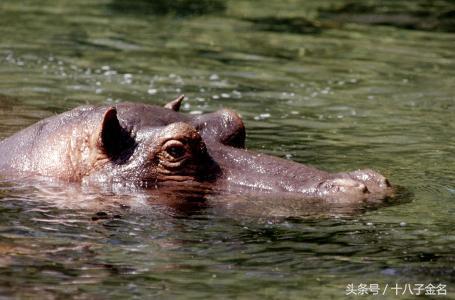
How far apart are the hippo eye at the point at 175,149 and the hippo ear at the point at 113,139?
32 centimetres

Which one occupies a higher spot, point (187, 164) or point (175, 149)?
point (175, 149)

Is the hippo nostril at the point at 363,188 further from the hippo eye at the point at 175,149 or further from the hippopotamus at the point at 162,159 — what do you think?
the hippo eye at the point at 175,149

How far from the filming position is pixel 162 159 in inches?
336

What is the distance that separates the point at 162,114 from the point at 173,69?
270 inches

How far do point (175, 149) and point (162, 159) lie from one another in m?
0.15

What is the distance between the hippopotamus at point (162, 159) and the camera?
8430 mm

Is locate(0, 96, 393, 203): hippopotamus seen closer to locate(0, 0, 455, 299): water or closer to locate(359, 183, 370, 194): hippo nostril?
locate(359, 183, 370, 194): hippo nostril

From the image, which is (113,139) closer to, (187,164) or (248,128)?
(187,164)

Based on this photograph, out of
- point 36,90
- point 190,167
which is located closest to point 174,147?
point 190,167

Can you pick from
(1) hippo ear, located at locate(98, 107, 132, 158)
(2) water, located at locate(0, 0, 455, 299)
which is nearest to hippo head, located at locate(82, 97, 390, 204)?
(1) hippo ear, located at locate(98, 107, 132, 158)

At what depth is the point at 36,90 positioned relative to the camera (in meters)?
13.7

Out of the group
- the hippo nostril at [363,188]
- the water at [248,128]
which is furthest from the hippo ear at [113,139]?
the hippo nostril at [363,188]

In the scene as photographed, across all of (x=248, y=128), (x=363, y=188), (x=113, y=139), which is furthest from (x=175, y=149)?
(x=248, y=128)

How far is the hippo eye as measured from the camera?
8422mm
